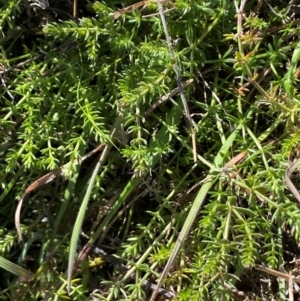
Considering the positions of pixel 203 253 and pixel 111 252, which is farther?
pixel 111 252

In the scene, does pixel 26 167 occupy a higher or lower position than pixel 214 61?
lower

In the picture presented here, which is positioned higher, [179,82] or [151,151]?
[179,82]

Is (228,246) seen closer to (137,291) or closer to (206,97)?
(137,291)

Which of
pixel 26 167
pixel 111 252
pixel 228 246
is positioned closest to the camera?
pixel 228 246

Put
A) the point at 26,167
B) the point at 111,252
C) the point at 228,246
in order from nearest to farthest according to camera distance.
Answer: the point at 228,246 → the point at 26,167 → the point at 111,252

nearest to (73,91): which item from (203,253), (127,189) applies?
(127,189)

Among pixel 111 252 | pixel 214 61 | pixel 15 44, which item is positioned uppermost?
pixel 15 44
